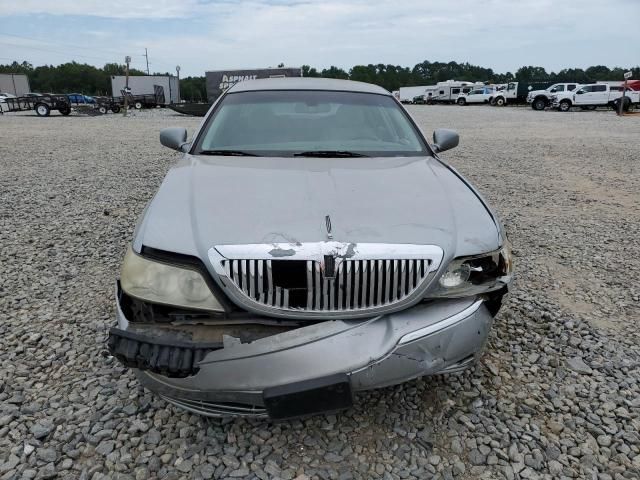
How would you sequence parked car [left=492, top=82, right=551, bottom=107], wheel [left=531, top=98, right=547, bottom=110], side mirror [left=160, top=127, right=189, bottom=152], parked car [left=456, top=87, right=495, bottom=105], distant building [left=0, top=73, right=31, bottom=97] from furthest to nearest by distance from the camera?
distant building [left=0, top=73, right=31, bottom=97], parked car [left=456, top=87, right=495, bottom=105], parked car [left=492, top=82, right=551, bottom=107], wheel [left=531, top=98, right=547, bottom=110], side mirror [left=160, top=127, right=189, bottom=152]

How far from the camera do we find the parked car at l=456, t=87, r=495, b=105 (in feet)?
144

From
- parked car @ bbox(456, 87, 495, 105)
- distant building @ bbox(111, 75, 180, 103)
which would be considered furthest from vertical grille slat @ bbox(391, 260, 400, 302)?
parked car @ bbox(456, 87, 495, 105)

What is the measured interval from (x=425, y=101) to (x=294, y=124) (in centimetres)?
5367

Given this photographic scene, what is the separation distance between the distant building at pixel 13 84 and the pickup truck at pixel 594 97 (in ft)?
168

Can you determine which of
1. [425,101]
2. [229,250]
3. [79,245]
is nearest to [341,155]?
[229,250]

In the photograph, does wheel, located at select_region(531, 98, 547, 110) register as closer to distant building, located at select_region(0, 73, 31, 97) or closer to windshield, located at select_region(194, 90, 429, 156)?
windshield, located at select_region(194, 90, 429, 156)

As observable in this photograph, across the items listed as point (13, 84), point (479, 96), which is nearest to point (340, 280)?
point (479, 96)

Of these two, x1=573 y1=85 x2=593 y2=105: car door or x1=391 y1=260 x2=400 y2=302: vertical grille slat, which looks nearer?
x1=391 y1=260 x2=400 y2=302: vertical grille slat

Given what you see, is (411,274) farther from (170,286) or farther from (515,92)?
(515,92)

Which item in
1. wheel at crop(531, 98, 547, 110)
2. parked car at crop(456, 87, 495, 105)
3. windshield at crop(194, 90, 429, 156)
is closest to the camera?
windshield at crop(194, 90, 429, 156)

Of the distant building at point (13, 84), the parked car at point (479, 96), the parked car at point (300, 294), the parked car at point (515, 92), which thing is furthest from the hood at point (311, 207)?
the distant building at point (13, 84)

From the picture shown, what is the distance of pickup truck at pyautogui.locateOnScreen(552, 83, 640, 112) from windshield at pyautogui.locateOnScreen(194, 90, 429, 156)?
109 feet

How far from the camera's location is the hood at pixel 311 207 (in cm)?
192

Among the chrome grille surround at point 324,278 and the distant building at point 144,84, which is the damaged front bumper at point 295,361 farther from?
the distant building at point 144,84
